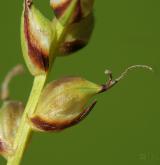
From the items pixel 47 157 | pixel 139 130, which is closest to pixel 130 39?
pixel 139 130

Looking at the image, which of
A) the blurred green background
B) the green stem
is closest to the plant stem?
the green stem

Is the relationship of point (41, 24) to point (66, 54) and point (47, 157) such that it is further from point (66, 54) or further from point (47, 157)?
point (47, 157)

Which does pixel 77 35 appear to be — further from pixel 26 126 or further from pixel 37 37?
pixel 26 126

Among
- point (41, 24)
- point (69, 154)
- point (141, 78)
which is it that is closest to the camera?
point (41, 24)

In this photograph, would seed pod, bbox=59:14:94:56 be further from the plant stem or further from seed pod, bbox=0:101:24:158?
seed pod, bbox=0:101:24:158

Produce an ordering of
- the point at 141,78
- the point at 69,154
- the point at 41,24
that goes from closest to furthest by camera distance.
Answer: the point at 41,24, the point at 69,154, the point at 141,78

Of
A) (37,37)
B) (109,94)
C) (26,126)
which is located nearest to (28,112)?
(26,126)

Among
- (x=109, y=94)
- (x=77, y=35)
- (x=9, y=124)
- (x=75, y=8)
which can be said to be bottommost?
(x=109, y=94)

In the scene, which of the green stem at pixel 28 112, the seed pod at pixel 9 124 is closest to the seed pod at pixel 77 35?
the green stem at pixel 28 112
